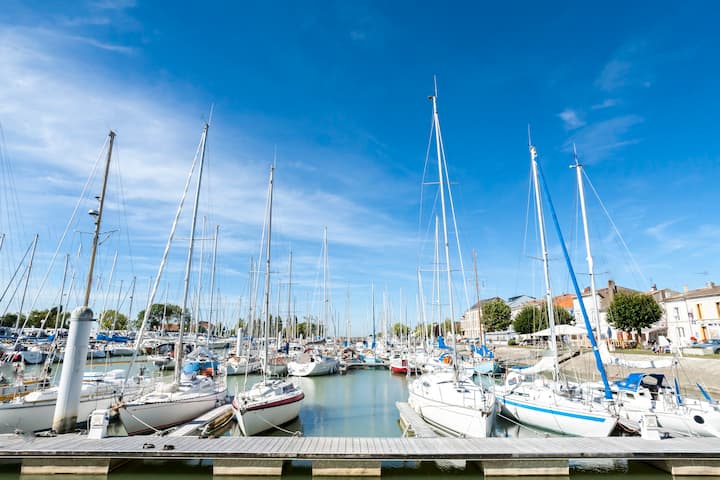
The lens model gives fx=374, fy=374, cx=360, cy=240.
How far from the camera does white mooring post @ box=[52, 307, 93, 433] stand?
568 inches

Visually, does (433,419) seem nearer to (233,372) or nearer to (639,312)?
(233,372)

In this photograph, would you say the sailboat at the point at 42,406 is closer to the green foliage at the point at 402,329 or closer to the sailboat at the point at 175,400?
the sailboat at the point at 175,400

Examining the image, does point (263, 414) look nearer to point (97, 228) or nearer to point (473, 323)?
point (97, 228)

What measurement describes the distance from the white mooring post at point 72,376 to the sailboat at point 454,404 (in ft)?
50.9

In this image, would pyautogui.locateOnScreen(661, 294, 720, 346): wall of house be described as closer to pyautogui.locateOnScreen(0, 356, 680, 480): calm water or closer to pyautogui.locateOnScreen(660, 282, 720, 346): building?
pyautogui.locateOnScreen(660, 282, 720, 346): building

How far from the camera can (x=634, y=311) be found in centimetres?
5197

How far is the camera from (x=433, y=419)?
18859mm

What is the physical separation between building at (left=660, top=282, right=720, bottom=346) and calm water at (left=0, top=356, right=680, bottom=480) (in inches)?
1701

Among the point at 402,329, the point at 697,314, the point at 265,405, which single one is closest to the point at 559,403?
the point at 265,405

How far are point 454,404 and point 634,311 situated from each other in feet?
159

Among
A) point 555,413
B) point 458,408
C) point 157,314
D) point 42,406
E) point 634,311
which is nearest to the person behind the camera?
point 458,408

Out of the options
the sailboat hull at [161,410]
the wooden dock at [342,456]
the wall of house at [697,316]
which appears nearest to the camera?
the wooden dock at [342,456]

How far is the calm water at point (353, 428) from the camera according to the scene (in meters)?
13.4

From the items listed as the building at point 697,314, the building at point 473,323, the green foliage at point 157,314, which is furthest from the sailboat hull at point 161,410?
the green foliage at point 157,314
